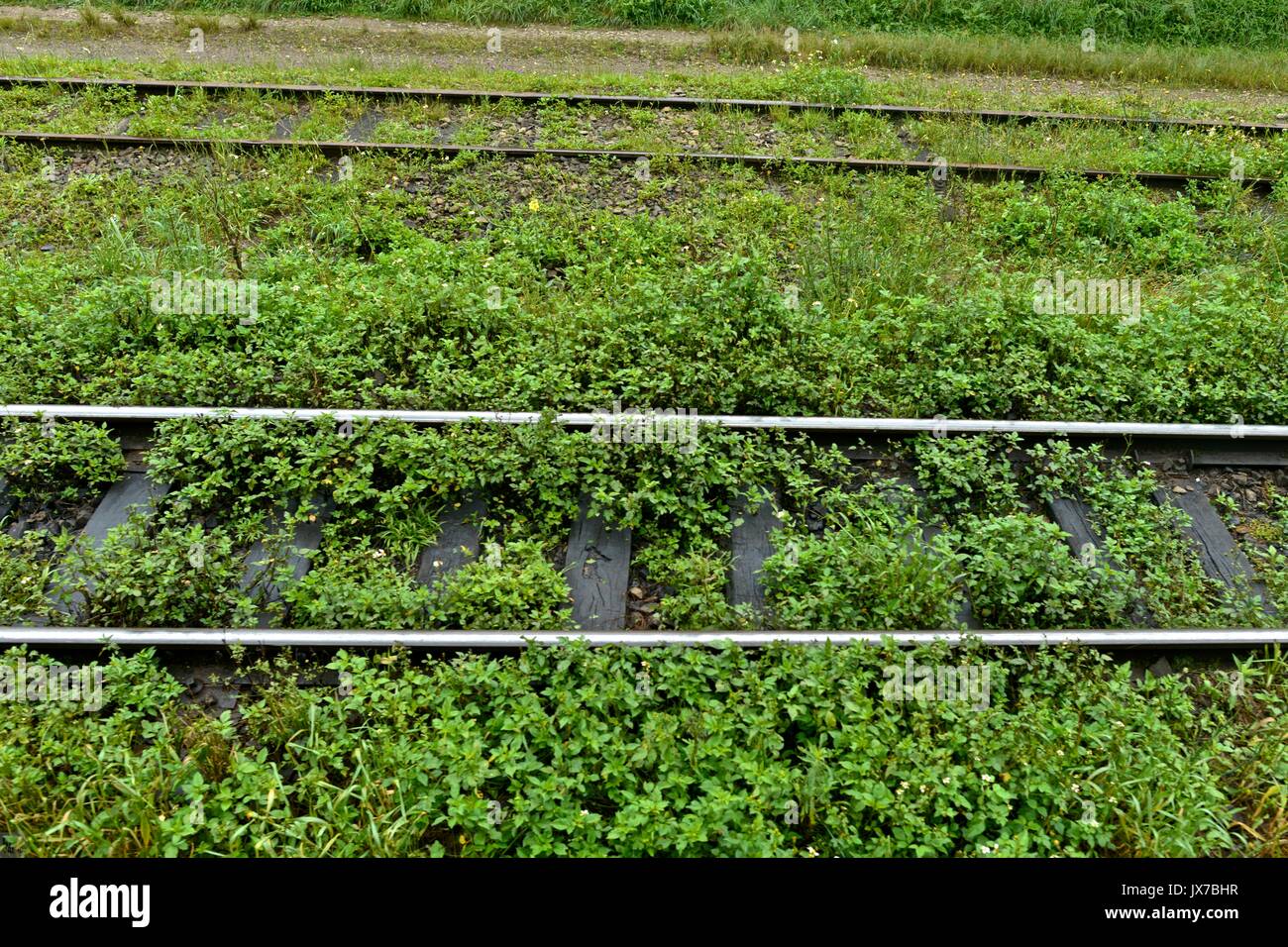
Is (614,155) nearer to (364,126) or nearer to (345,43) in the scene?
(364,126)

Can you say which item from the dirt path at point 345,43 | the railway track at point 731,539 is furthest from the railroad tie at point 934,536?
the dirt path at point 345,43

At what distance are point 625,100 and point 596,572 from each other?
6.97 m

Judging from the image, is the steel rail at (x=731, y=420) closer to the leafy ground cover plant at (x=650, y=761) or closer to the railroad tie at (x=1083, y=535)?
the railroad tie at (x=1083, y=535)

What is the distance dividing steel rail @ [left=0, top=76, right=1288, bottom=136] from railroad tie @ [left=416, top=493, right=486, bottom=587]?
20.9ft

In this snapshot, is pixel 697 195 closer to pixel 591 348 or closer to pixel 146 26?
pixel 591 348

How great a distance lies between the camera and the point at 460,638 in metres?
4.88

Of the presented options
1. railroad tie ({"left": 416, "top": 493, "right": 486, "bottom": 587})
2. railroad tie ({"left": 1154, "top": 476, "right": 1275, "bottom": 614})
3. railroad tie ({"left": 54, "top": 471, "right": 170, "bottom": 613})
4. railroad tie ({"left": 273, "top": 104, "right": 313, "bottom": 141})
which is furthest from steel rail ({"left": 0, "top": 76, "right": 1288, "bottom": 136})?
railroad tie ({"left": 416, "top": 493, "right": 486, "bottom": 587})

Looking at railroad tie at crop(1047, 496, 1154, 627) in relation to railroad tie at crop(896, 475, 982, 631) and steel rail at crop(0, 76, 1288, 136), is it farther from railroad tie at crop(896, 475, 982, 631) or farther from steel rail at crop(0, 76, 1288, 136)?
steel rail at crop(0, 76, 1288, 136)

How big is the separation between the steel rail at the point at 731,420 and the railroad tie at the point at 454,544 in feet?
1.94

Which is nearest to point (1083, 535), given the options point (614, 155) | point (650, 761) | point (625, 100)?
point (650, 761)

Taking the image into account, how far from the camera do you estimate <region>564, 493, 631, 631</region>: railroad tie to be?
5.16 meters

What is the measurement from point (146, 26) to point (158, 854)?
13446mm

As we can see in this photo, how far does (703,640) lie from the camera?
4879 millimetres

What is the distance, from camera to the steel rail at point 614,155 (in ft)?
30.6
